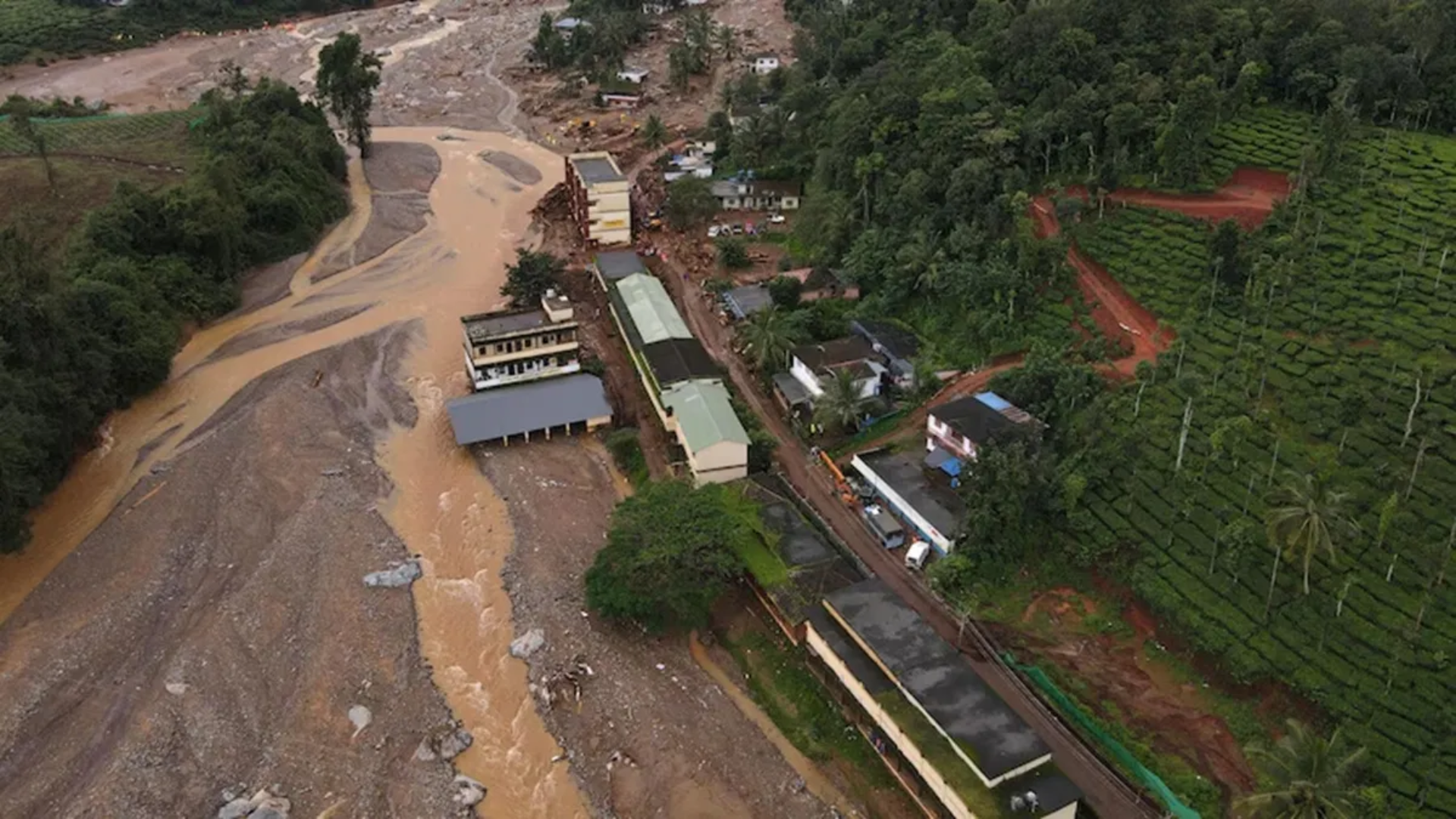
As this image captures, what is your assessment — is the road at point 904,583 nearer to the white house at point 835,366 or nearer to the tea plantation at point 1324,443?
the white house at point 835,366

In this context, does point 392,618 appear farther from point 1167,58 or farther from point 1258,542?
point 1167,58

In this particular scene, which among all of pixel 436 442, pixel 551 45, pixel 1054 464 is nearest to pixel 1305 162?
pixel 1054 464

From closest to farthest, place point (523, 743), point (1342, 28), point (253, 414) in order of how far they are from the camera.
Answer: point (523, 743)
point (253, 414)
point (1342, 28)

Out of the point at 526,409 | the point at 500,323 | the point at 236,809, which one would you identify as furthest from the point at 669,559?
the point at 500,323

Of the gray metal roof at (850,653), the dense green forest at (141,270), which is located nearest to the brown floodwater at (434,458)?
the dense green forest at (141,270)

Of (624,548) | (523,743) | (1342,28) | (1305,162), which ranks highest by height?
(1342,28)

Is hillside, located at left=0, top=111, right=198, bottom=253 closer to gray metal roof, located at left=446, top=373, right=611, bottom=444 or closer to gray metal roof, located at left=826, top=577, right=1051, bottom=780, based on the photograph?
gray metal roof, located at left=446, top=373, right=611, bottom=444

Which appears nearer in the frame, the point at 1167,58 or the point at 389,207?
the point at 1167,58

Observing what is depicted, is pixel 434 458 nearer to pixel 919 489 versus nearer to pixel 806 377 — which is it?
pixel 806 377
